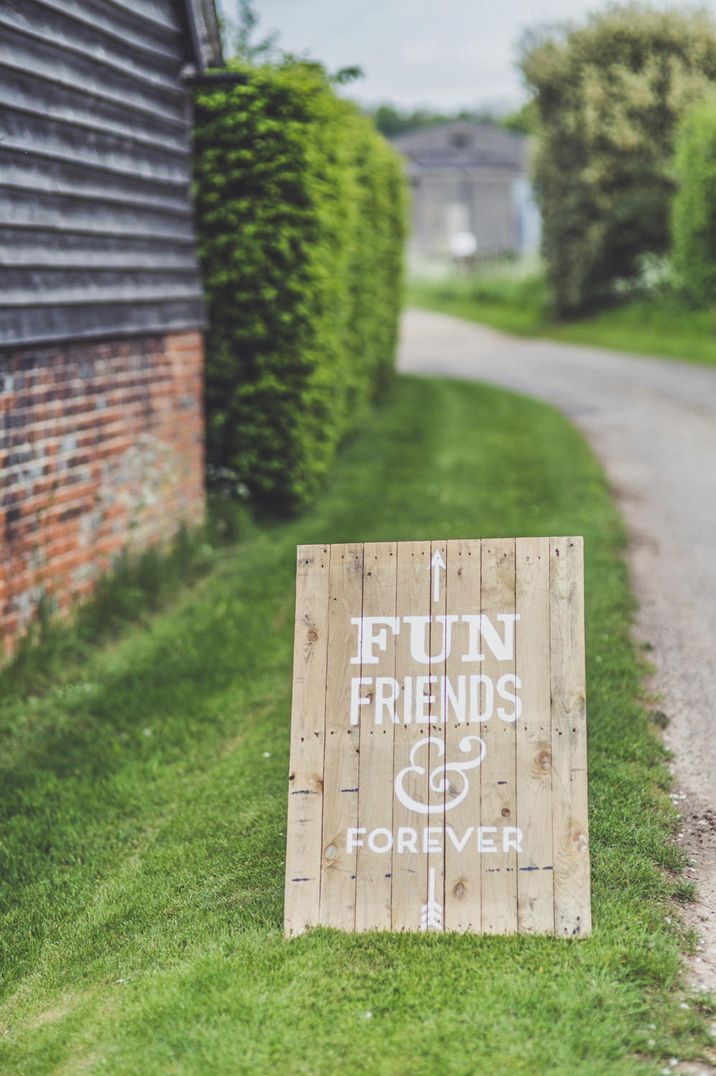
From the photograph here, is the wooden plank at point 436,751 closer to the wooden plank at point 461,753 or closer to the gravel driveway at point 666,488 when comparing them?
the wooden plank at point 461,753

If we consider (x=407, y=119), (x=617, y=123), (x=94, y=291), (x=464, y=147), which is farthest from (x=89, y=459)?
(x=407, y=119)

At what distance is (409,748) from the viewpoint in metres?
3.75

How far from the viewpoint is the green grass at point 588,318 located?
823 inches

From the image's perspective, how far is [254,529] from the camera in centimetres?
910

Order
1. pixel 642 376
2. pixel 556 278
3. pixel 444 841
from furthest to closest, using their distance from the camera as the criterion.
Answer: pixel 556 278 → pixel 642 376 → pixel 444 841

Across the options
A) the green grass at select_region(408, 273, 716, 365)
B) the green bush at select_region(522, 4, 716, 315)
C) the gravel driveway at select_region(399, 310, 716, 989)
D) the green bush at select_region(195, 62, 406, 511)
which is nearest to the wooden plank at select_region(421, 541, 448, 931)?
the gravel driveway at select_region(399, 310, 716, 989)

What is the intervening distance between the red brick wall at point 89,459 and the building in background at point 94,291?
1 cm

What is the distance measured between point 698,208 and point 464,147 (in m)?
51.5

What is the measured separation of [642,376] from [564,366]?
212cm

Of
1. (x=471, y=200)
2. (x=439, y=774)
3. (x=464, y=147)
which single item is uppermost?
(x=464, y=147)

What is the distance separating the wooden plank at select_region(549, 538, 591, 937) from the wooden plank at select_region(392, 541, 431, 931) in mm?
407

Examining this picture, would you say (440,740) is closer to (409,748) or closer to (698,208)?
(409,748)

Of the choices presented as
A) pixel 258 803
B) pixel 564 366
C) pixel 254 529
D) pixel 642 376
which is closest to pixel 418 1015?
pixel 258 803

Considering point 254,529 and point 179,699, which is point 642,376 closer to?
point 254,529
